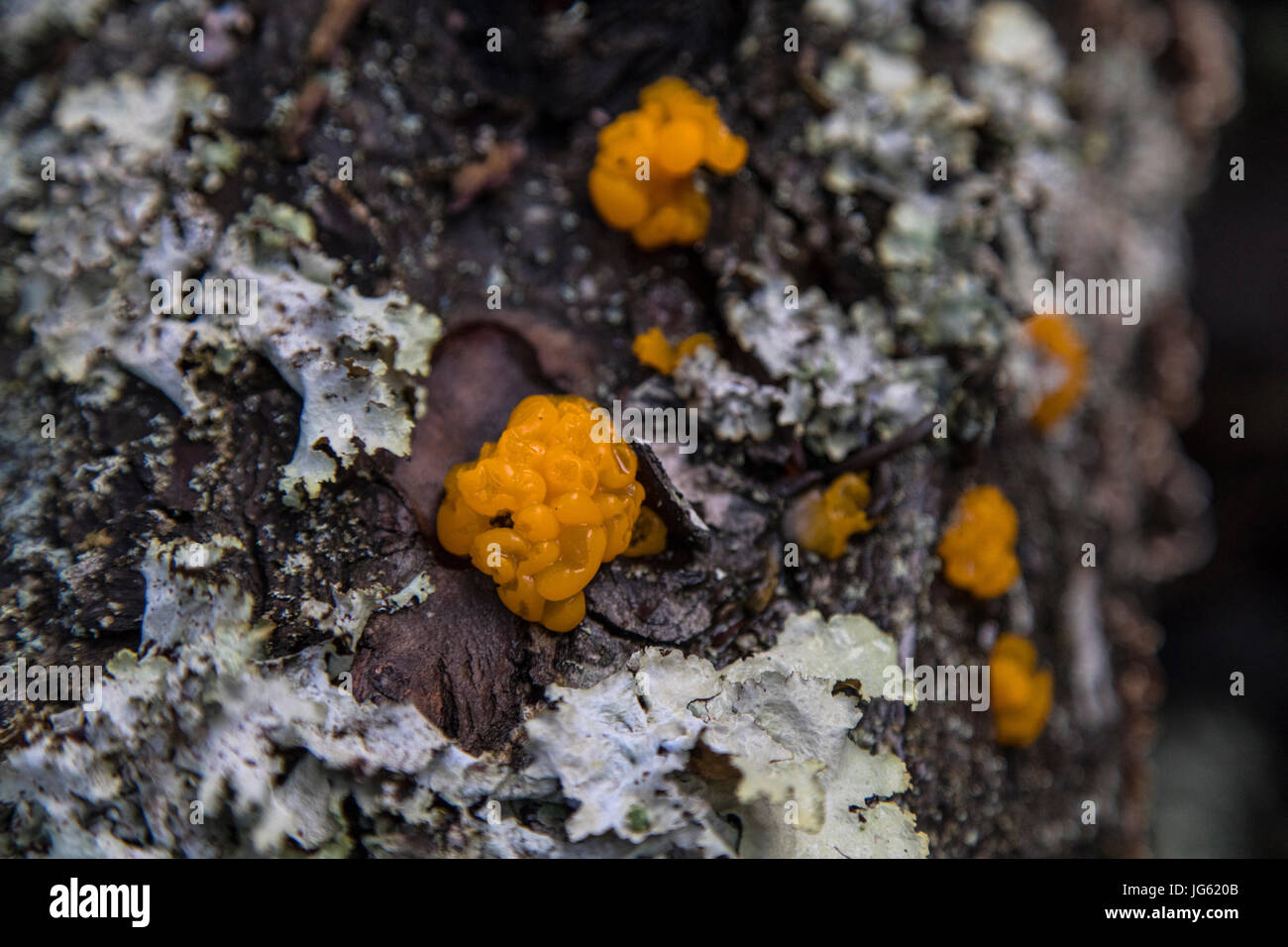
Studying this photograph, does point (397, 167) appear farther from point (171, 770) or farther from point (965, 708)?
point (965, 708)

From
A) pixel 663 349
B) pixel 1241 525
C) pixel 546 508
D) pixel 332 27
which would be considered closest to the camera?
pixel 546 508

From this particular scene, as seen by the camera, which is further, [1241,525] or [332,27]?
[1241,525]

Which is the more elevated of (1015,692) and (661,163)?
(661,163)

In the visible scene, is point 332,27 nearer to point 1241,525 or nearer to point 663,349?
point 663,349

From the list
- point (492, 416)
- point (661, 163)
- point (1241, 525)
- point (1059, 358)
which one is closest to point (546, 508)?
point (492, 416)

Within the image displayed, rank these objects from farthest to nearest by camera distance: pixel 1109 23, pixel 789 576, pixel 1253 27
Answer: pixel 1253 27
pixel 1109 23
pixel 789 576

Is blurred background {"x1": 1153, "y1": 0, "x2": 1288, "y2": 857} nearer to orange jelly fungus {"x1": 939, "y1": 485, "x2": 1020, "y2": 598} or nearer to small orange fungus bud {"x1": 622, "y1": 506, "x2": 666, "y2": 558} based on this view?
orange jelly fungus {"x1": 939, "y1": 485, "x2": 1020, "y2": 598}
